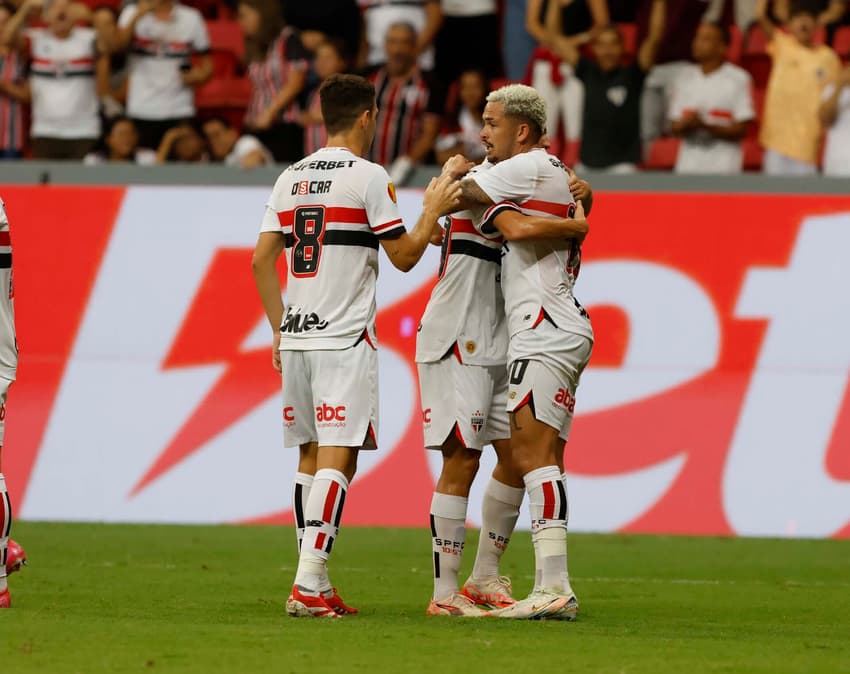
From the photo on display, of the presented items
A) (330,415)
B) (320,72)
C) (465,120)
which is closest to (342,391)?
(330,415)

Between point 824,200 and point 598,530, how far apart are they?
318cm

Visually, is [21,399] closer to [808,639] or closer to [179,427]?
[179,427]

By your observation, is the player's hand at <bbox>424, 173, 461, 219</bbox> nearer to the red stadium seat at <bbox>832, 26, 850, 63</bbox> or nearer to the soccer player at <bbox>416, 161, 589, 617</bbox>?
the soccer player at <bbox>416, 161, 589, 617</bbox>

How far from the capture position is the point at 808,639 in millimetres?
7250

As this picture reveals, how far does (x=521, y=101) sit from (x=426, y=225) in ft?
2.79

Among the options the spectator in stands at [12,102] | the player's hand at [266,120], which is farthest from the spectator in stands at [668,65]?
the spectator in stands at [12,102]

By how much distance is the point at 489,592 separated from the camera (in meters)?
8.26

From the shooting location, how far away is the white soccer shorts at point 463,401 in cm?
809

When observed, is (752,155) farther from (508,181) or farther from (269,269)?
(269,269)

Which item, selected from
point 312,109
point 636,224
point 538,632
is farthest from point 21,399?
point 538,632

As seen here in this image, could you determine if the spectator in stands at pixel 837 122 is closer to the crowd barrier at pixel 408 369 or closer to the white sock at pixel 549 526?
the crowd barrier at pixel 408 369

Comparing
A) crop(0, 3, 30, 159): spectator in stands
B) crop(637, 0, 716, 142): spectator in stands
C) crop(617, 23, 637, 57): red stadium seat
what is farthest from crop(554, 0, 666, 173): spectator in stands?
crop(0, 3, 30, 159): spectator in stands

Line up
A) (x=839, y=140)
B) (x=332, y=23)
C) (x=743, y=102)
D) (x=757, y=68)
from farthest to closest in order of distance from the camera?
(x=757, y=68) < (x=332, y=23) < (x=743, y=102) < (x=839, y=140)

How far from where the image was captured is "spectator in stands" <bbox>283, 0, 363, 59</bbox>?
51.8ft
